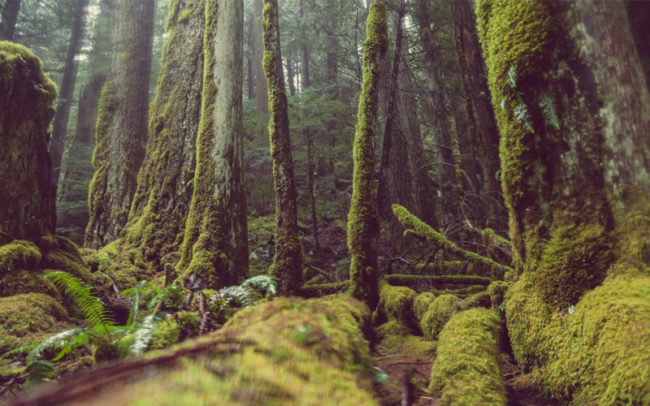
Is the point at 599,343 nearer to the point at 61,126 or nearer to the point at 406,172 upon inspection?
the point at 406,172

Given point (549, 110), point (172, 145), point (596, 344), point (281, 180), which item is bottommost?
point (596, 344)

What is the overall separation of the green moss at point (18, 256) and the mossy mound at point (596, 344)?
548 centimetres

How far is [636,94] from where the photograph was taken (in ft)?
7.49

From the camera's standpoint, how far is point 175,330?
260cm

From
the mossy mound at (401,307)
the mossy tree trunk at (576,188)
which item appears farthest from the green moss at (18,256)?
the mossy tree trunk at (576,188)

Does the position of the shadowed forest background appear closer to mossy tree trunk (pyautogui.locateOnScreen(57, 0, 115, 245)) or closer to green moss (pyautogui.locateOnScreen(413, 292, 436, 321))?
green moss (pyautogui.locateOnScreen(413, 292, 436, 321))

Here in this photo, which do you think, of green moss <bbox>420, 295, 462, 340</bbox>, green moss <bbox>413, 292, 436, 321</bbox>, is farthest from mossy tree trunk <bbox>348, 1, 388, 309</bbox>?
green moss <bbox>420, 295, 462, 340</bbox>

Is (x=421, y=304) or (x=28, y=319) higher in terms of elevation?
(x=28, y=319)

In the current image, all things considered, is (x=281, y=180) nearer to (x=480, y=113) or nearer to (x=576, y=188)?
(x=576, y=188)

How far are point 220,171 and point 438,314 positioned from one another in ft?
12.3

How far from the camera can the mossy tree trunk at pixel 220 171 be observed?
17.1 ft

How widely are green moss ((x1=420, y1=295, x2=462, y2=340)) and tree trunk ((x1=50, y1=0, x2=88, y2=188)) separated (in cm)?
1486

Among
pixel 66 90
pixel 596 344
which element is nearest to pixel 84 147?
pixel 66 90

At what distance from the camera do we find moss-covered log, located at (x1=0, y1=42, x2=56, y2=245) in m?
4.75
